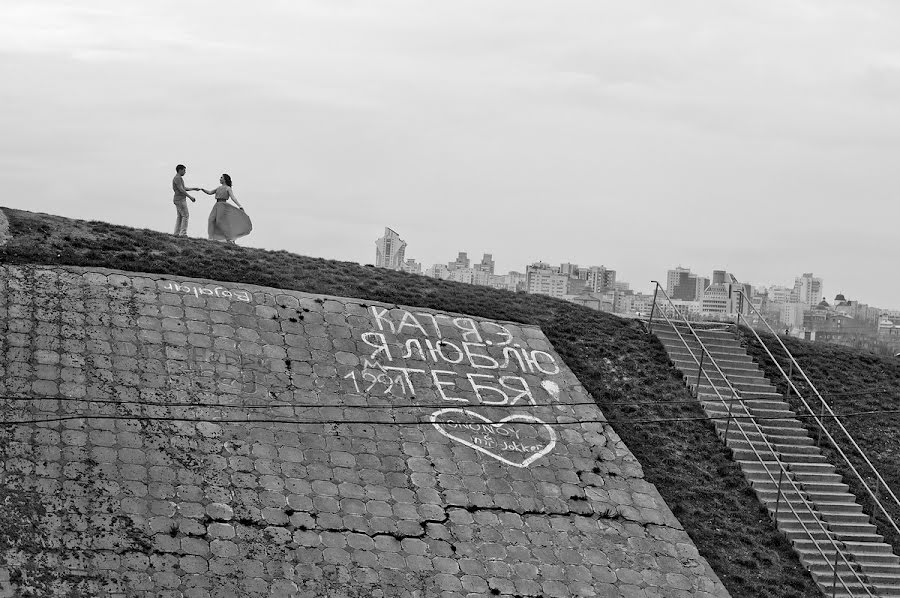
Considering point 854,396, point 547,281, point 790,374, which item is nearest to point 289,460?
point 790,374

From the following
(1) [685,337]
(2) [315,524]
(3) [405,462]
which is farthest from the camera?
(1) [685,337]

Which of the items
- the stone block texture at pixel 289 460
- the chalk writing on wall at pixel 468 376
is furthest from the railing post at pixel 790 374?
the chalk writing on wall at pixel 468 376

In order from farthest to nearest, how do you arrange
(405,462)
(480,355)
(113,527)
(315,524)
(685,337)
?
(685,337) → (480,355) → (405,462) → (315,524) → (113,527)

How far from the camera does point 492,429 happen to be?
21281 millimetres

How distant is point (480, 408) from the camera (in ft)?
71.1

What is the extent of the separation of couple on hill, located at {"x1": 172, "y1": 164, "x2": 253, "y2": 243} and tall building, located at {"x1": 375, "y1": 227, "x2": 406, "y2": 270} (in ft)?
11.8

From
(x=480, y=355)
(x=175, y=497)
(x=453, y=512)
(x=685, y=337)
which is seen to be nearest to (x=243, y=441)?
(x=175, y=497)

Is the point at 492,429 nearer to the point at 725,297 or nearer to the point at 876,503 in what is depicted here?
the point at 876,503

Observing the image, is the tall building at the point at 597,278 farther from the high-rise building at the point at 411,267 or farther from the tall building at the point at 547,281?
the high-rise building at the point at 411,267

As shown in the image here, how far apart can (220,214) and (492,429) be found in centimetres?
913

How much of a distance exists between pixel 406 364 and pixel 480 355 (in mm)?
1848

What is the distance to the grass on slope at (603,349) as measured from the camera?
2061cm

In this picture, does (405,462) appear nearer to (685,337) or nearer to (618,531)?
(618,531)

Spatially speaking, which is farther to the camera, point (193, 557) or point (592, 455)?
point (592, 455)
